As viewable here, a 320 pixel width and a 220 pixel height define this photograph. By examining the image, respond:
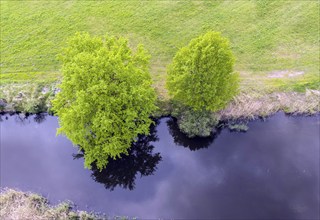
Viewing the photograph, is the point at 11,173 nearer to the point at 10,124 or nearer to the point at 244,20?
the point at 10,124

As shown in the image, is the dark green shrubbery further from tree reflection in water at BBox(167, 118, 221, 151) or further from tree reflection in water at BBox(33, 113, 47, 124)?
tree reflection in water at BBox(33, 113, 47, 124)

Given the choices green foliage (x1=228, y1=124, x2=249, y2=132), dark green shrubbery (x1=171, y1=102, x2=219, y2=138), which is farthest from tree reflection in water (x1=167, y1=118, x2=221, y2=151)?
green foliage (x1=228, y1=124, x2=249, y2=132)

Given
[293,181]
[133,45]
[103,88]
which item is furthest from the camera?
[133,45]

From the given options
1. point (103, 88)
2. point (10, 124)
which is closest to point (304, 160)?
point (103, 88)

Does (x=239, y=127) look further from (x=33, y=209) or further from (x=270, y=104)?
(x=33, y=209)

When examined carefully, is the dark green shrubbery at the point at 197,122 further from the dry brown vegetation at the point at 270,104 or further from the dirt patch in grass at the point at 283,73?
the dirt patch in grass at the point at 283,73
